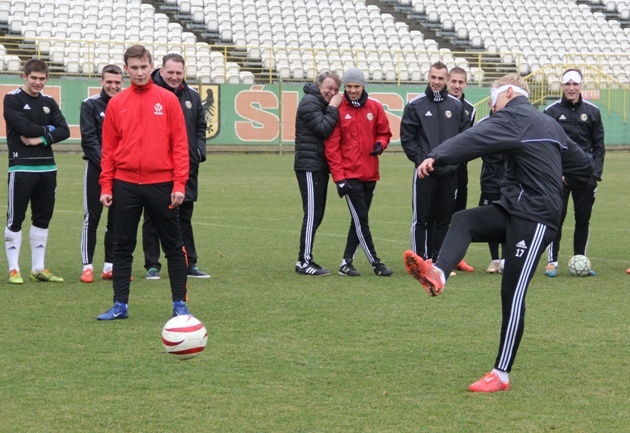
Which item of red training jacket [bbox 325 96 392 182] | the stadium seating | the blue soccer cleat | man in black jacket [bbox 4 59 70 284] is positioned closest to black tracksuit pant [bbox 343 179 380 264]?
red training jacket [bbox 325 96 392 182]

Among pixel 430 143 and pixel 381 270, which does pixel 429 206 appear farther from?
pixel 381 270

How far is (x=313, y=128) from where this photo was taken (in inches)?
407

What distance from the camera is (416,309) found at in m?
8.43

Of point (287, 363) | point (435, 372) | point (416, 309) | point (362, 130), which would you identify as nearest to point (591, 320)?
point (416, 309)

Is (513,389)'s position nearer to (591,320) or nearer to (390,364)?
(390,364)

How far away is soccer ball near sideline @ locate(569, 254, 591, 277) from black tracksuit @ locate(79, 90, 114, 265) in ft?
14.9

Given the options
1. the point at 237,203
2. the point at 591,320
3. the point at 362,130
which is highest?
the point at 362,130

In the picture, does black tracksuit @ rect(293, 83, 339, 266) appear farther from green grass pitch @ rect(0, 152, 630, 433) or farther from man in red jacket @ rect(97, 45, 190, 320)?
man in red jacket @ rect(97, 45, 190, 320)

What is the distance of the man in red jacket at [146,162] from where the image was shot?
761cm

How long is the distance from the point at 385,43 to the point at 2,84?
14057 millimetres

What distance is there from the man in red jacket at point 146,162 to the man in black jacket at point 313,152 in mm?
2804

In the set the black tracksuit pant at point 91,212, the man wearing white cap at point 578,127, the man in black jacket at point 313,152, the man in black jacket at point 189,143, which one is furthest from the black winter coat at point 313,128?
the man wearing white cap at point 578,127

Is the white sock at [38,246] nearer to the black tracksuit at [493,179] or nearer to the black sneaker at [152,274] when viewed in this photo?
the black sneaker at [152,274]

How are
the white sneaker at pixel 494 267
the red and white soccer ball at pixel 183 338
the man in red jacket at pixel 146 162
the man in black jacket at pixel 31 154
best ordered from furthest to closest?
the white sneaker at pixel 494 267 < the man in black jacket at pixel 31 154 < the man in red jacket at pixel 146 162 < the red and white soccer ball at pixel 183 338
